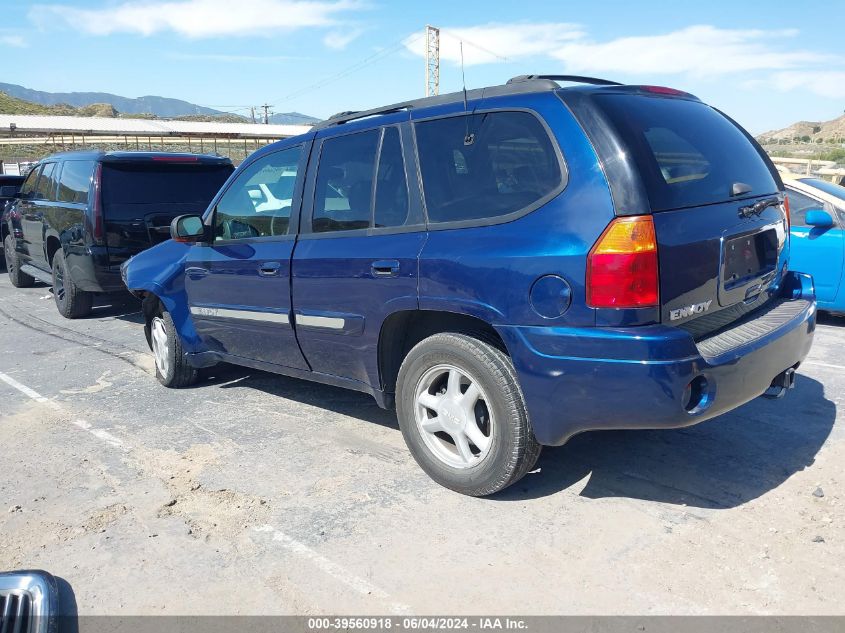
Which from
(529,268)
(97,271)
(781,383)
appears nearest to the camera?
(529,268)

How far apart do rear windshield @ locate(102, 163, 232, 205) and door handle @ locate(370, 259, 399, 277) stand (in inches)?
197

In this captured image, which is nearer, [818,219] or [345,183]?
[345,183]

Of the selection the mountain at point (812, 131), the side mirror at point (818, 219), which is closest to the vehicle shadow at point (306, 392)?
the side mirror at point (818, 219)

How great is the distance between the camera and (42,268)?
9930 mm

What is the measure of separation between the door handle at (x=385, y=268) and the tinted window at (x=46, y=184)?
6.97 m

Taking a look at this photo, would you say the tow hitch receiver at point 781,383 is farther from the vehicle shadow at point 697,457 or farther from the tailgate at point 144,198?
the tailgate at point 144,198

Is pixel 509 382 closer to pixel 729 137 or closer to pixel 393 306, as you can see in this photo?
pixel 393 306

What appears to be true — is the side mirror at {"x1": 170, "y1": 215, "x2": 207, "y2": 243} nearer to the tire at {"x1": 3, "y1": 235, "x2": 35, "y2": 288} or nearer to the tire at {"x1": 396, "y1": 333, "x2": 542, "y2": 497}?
the tire at {"x1": 396, "y1": 333, "x2": 542, "y2": 497}

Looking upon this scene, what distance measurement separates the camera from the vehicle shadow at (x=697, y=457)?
12.0 feet

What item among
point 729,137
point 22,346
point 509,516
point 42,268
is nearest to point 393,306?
point 509,516

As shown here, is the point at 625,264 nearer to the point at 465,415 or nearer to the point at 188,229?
the point at 465,415

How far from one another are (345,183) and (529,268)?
4.82ft

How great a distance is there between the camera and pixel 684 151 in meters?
3.40

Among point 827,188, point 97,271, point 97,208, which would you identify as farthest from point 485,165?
point 97,271
